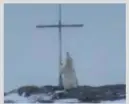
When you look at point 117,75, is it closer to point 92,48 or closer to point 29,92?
point 92,48

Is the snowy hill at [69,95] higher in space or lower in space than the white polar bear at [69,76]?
lower

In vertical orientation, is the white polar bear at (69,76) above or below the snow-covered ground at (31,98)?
above

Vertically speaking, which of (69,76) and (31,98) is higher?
(69,76)

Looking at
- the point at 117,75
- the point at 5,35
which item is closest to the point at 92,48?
the point at 117,75

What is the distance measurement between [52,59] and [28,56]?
139 millimetres

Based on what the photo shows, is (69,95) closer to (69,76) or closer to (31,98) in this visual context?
(69,76)

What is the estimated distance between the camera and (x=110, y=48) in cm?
155

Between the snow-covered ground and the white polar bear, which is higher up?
the white polar bear

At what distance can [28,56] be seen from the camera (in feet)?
5.05

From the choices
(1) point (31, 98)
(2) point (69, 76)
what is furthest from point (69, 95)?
(1) point (31, 98)

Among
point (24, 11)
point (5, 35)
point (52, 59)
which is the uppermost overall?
point (24, 11)

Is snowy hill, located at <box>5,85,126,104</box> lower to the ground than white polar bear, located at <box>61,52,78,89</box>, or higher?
lower

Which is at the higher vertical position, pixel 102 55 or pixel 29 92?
pixel 102 55

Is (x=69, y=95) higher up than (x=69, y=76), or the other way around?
(x=69, y=76)
